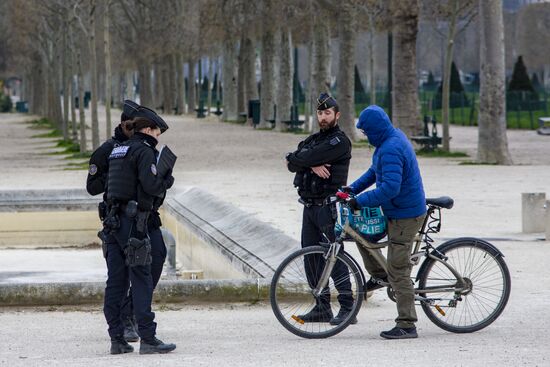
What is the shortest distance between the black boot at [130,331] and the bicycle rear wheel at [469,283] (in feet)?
6.47

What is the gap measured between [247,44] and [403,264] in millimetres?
52856

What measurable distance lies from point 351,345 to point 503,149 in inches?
836

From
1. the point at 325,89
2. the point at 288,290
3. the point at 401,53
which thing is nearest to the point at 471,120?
the point at 325,89

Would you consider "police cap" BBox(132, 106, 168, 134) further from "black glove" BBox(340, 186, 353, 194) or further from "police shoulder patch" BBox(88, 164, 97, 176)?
"black glove" BBox(340, 186, 353, 194)

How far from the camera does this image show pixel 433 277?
30.0 ft

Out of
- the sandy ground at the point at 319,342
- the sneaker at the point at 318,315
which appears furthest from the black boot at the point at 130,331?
the sneaker at the point at 318,315

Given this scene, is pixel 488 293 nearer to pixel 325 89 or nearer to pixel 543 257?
pixel 543 257

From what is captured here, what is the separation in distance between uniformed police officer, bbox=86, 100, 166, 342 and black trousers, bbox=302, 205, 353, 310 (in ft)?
3.48

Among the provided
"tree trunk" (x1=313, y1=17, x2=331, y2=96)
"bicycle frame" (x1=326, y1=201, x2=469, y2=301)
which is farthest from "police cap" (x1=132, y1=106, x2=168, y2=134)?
"tree trunk" (x1=313, y1=17, x2=331, y2=96)

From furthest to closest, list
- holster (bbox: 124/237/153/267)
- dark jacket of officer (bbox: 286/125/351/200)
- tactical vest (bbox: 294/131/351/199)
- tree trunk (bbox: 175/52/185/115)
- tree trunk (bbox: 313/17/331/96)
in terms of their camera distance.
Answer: tree trunk (bbox: 175/52/185/115) < tree trunk (bbox: 313/17/331/96) < tactical vest (bbox: 294/131/351/199) < dark jacket of officer (bbox: 286/125/351/200) < holster (bbox: 124/237/153/267)

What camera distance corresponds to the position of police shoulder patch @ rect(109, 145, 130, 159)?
8.40 meters

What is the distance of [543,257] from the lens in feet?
43.5

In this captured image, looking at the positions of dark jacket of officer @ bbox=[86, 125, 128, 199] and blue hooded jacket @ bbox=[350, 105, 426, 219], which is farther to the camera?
dark jacket of officer @ bbox=[86, 125, 128, 199]

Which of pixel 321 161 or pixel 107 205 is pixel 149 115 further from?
pixel 321 161
